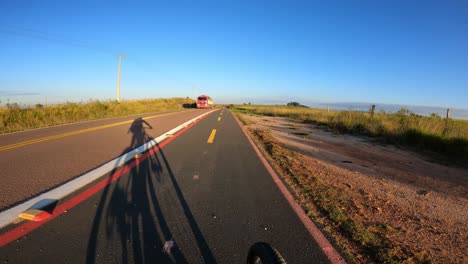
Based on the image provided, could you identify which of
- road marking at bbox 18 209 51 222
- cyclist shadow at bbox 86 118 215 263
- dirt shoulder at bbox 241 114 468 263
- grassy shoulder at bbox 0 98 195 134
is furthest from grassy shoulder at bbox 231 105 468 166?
grassy shoulder at bbox 0 98 195 134

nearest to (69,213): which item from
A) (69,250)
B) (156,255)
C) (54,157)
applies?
(69,250)

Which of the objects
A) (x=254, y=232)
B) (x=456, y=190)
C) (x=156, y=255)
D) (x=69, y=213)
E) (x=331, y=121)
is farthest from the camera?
(x=331, y=121)

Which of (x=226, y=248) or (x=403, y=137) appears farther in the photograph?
(x=403, y=137)

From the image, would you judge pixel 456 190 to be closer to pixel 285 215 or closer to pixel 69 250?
pixel 285 215

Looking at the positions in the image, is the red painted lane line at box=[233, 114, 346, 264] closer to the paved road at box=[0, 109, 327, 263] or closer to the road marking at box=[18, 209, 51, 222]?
the paved road at box=[0, 109, 327, 263]

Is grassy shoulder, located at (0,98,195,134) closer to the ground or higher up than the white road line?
higher up

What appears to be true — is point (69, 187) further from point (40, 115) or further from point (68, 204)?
point (40, 115)

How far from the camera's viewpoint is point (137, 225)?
3.22 m

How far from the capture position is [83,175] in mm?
5211

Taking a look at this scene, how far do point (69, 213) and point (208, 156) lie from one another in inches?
165

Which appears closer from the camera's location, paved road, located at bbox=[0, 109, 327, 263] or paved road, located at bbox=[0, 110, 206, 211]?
paved road, located at bbox=[0, 109, 327, 263]

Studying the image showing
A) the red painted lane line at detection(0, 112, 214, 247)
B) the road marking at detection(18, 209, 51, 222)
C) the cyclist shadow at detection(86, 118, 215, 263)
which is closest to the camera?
the cyclist shadow at detection(86, 118, 215, 263)

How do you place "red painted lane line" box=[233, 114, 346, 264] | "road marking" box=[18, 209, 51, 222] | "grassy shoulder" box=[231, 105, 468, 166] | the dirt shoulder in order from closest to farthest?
"red painted lane line" box=[233, 114, 346, 264] → the dirt shoulder → "road marking" box=[18, 209, 51, 222] → "grassy shoulder" box=[231, 105, 468, 166]

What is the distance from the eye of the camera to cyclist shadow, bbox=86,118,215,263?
267 cm
